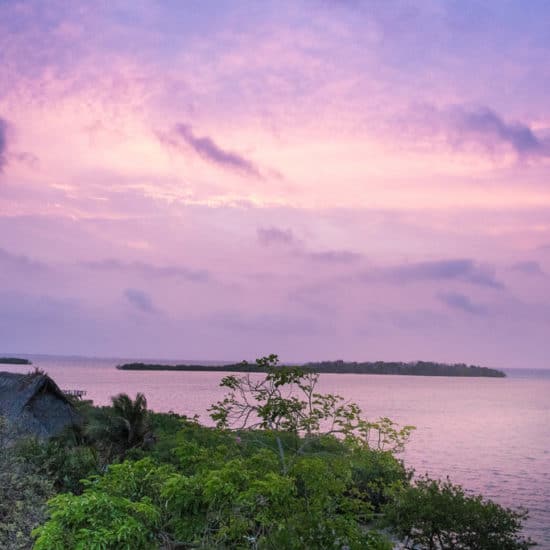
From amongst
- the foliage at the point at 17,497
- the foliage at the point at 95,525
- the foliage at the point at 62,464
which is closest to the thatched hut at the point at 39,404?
the foliage at the point at 62,464

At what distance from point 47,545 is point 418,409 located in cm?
10669

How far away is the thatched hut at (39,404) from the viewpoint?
3491cm

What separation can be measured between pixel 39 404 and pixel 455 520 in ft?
83.8

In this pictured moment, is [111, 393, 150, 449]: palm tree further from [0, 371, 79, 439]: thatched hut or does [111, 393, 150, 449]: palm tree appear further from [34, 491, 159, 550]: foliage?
[34, 491, 159, 550]: foliage

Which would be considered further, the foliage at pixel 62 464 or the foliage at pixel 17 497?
the foliage at pixel 62 464

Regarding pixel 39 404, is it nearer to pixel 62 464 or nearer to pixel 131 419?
pixel 131 419

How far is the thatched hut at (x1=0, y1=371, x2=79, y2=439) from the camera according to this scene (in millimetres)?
34906

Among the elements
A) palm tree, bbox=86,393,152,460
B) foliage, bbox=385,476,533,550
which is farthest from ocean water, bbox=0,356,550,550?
palm tree, bbox=86,393,152,460

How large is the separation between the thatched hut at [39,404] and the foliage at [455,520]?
20954mm

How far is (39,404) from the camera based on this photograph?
36.3 m

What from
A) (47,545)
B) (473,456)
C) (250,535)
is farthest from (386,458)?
(473,456)

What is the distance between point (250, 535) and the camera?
12.0 metres

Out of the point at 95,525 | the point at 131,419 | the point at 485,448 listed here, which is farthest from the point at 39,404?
the point at 485,448

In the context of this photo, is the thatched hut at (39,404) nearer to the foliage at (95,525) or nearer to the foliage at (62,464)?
the foliage at (62,464)
